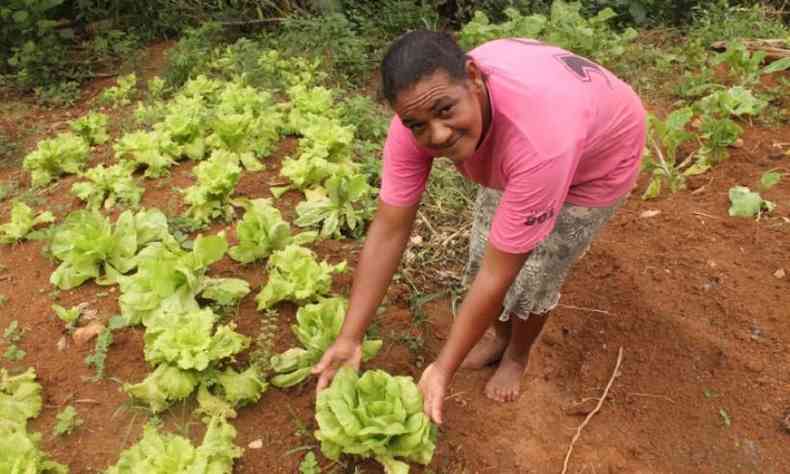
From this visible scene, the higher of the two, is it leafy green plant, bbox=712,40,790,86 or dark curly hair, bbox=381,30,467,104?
dark curly hair, bbox=381,30,467,104

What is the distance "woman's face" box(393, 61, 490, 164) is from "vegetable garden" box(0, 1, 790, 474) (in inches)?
35.3

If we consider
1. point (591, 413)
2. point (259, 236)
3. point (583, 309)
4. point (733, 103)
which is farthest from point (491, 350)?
point (733, 103)

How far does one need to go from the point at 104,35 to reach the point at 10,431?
602 cm

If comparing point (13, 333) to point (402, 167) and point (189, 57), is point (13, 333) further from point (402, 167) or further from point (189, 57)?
point (189, 57)

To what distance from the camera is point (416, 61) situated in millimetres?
Result: 1688

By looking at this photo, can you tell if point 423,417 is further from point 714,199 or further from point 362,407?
point 714,199

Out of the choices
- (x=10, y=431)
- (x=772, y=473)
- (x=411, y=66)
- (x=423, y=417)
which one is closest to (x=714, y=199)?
(x=772, y=473)

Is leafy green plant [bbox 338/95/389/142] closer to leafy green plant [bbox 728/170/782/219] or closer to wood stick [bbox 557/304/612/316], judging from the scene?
wood stick [bbox 557/304/612/316]

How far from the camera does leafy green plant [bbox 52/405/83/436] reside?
99.7 inches

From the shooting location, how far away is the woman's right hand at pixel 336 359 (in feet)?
8.03

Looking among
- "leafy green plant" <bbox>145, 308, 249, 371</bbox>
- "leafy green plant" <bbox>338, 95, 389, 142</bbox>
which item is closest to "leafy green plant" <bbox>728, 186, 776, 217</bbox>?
"leafy green plant" <bbox>338, 95, 389, 142</bbox>

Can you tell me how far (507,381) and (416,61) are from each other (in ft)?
5.87

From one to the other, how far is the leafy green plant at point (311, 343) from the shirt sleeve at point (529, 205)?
0.92 meters

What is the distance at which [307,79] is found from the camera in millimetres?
5527
